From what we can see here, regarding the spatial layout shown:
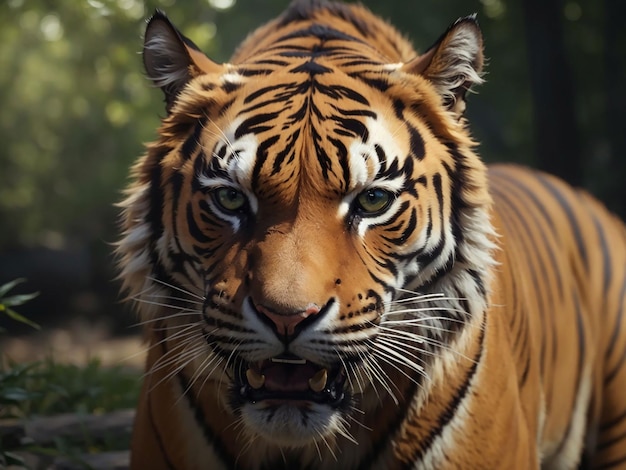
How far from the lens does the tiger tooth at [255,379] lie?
91.7 inches

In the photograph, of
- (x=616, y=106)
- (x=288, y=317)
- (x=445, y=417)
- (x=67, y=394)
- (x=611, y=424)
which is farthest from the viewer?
(x=616, y=106)

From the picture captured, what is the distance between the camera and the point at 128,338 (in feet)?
37.6

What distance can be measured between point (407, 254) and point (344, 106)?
15.5 inches

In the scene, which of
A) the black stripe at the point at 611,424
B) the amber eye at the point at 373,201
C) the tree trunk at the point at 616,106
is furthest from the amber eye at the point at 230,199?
the tree trunk at the point at 616,106

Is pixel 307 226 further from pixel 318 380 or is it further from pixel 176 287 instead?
pixel 176 287

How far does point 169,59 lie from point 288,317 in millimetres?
892

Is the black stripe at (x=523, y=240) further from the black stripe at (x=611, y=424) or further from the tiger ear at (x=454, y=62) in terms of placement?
the tiger ear at (x=454, y=62)

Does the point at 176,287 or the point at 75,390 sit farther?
the point at 75,390

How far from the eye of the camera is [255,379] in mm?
2334

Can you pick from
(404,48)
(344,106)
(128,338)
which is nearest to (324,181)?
(344,106)

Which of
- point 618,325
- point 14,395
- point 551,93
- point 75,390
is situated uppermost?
point 551,93

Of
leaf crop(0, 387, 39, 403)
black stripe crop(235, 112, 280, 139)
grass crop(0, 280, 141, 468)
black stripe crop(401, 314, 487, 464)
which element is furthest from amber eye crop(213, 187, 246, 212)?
leaf crop(0, 387, 39, 403)

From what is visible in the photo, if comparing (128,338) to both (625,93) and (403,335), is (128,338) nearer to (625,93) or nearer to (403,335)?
(625,93)

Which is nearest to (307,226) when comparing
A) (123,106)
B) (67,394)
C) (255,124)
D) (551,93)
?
(255,124)
